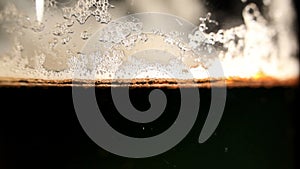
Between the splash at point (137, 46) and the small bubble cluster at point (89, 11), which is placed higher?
the small bubble cluster at point (89, 11)

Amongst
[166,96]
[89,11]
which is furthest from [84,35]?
[166,96]

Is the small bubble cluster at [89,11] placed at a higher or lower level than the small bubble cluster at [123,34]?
higher

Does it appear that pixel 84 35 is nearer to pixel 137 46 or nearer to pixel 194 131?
pixel 137 46

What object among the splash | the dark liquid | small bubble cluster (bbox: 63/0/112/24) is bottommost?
the dark liquid

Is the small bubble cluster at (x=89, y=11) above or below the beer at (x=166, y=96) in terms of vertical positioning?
above

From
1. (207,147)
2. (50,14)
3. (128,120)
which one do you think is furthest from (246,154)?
(50,14)

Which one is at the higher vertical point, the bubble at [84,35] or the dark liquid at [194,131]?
the bubble at [84,35]

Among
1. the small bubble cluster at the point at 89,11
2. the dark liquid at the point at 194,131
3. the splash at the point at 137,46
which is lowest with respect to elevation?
the dark liquid at the point at 194,131

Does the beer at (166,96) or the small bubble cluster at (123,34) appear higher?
the small bubble cluster at (123,34)
